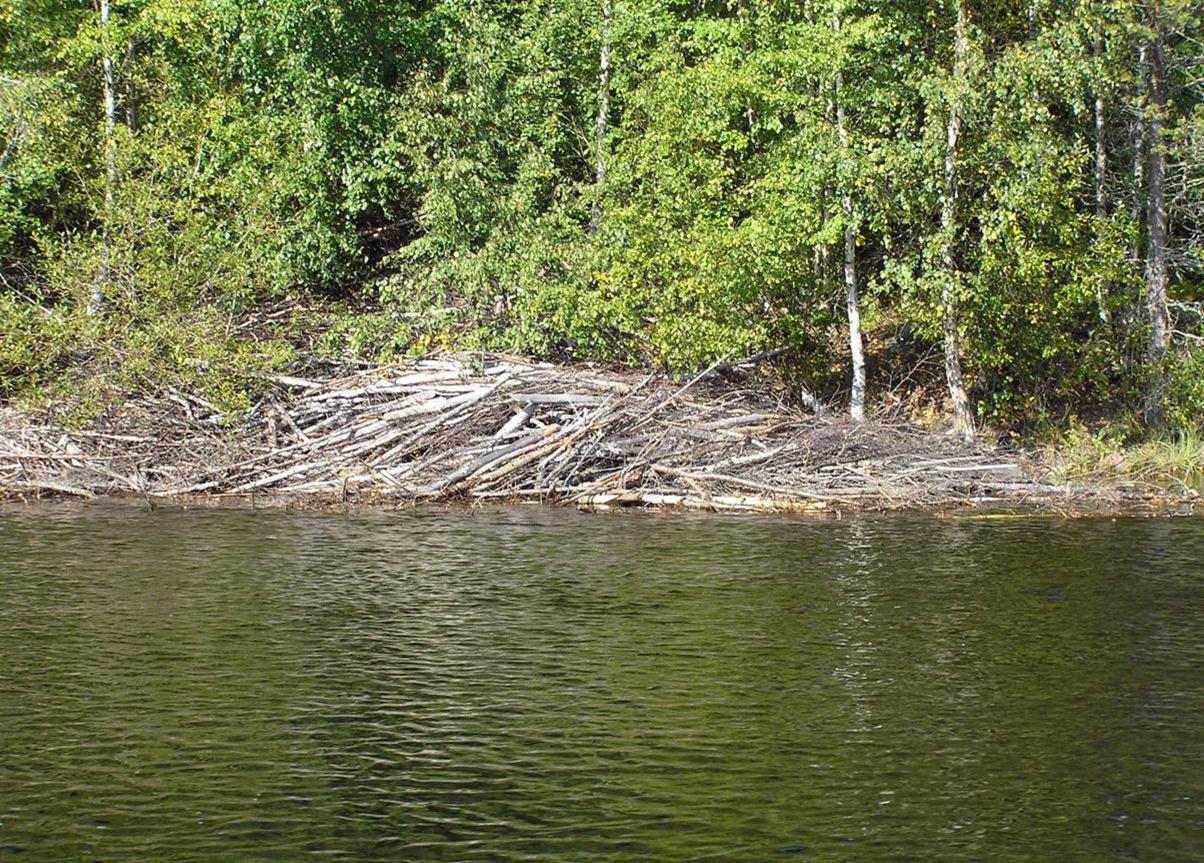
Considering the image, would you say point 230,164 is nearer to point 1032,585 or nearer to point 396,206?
point 396,206

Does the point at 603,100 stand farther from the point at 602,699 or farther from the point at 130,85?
the point at 602,699

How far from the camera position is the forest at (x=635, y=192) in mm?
27781

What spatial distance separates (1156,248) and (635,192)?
36.0 feet

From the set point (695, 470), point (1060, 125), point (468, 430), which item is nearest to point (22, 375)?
point (468, 430)

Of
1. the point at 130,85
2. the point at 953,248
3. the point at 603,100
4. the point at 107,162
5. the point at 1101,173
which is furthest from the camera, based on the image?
the point at 130,85

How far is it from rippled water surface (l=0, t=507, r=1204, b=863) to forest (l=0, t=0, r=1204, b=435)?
8208mm

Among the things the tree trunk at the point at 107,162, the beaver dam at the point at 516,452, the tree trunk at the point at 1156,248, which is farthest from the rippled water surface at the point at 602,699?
the tree trunk at the point at 107,162

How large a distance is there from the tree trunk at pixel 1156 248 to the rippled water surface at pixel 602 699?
300 inches

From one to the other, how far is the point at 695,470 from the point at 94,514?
35.0 ft

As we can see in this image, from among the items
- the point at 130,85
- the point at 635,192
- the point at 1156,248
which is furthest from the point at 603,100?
the point at 1156,248

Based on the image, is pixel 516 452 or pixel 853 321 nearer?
pixel 516 452

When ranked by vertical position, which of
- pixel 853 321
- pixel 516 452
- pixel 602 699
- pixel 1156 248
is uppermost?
pixel 1156 248

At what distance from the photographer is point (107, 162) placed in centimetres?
3083

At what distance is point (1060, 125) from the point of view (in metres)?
32.4
